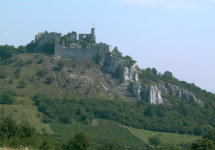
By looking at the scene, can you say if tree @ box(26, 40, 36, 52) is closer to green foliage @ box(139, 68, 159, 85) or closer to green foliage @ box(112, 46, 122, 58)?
green foliage @ box(112, 46, 122, 58)

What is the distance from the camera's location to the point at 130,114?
66812 mm

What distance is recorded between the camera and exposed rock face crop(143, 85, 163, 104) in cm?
7138

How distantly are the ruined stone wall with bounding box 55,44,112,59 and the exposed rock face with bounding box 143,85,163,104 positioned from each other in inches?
480

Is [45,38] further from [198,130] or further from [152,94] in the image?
[198,130]

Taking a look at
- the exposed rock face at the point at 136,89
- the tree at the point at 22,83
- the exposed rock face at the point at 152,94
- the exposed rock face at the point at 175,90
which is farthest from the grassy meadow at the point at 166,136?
the tree at the point at 22,83

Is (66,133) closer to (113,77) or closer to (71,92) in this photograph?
(71,92)

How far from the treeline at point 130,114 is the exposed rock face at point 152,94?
4.41 ft

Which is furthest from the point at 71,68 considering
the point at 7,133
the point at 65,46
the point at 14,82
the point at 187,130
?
the point at 7,133

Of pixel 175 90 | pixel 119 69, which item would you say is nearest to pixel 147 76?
pixel 175 90

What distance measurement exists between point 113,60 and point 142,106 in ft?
39.7

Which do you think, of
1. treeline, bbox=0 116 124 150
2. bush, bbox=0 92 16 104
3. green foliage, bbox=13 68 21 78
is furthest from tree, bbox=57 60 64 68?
treeline, bbox=0 116 124 150

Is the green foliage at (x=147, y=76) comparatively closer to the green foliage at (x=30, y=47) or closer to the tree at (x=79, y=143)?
the green foliage at (x=30, y=47)

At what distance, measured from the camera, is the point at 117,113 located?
2586 inches

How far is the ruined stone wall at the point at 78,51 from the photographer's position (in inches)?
2972
